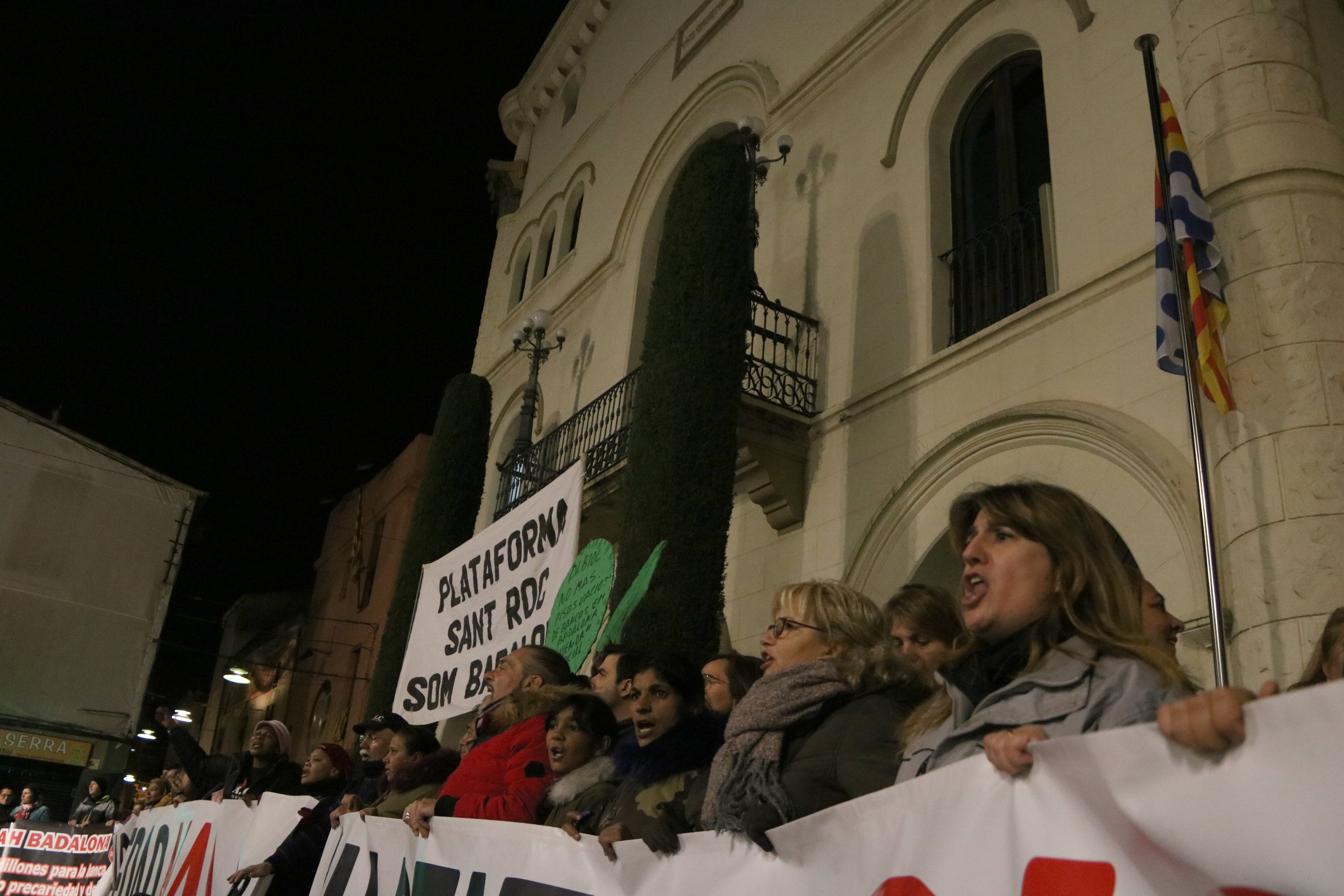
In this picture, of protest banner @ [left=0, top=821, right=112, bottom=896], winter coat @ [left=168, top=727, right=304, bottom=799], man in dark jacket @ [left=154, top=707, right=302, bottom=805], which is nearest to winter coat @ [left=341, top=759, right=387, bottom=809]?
man in dark jacket @ [left=154, top=707, right=302, bottom=805]

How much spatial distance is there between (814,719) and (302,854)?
3.47 metres

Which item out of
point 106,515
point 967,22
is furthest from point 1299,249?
point 106,515

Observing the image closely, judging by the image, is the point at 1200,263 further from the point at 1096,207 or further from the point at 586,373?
the point at 586,373

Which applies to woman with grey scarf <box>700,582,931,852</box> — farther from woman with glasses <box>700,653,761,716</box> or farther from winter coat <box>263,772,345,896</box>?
winter coat <box>263,772,345,896</box>

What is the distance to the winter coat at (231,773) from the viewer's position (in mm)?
6656

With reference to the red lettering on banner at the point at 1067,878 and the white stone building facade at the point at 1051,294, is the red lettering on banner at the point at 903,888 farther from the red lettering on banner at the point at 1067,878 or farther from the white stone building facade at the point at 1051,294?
the white stone building facade at the point at 1051,294

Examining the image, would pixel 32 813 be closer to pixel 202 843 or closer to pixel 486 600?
pixel 202 843

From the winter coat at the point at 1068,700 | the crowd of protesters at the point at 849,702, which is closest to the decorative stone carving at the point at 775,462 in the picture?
the crowd of protesters at the point at 849,702

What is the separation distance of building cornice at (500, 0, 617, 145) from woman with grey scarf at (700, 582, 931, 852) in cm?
1667

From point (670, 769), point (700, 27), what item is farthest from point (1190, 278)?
point (700, 27)

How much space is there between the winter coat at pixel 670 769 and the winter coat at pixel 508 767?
491 mm

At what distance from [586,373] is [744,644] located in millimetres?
5933

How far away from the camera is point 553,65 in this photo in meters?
19.2

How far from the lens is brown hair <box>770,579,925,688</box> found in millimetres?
3045
